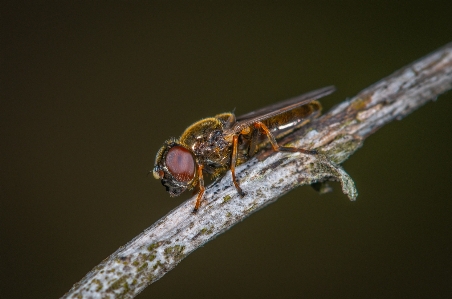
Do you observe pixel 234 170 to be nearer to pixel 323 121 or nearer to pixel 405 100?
pixel 323 121

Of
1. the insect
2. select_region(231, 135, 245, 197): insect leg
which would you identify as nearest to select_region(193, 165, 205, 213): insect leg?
the insect

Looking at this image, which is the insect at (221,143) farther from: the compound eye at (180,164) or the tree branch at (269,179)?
the tree branch at (269,179)

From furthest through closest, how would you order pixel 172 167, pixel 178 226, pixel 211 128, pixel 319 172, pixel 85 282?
pixel 211 128 → pixel 172 167 → pixel 319 172 → pixel 178 226 → pixel 85 282

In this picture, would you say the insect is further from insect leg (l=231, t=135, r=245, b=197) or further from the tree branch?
the tree branch

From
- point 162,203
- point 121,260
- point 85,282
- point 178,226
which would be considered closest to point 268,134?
point 178,226

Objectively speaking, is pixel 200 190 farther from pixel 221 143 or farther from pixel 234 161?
pixel 221 143

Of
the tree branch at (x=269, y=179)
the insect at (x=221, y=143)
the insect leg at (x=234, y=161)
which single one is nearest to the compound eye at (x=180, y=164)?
the insect at (x=221, y=143)
